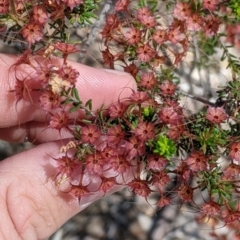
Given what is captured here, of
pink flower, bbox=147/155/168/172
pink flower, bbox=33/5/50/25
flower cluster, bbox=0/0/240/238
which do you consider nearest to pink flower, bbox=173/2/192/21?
flower cluster, bbox=0/0/240/238

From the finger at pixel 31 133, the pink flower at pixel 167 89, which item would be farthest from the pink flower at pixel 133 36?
the finger at pixel 31 133

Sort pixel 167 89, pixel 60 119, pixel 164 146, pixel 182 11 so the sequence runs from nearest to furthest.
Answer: pixel 164 146 < pixel 60 119 < pixel 167 89 < pixel 182 11

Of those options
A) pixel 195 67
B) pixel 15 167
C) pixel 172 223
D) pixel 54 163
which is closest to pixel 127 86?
pixel 54 163

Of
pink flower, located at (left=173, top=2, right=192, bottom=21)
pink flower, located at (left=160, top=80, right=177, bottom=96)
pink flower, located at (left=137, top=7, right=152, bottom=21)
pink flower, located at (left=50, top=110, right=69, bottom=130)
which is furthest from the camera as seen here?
pink flower, located at (left=173, top=2, right=192, bottom=21)

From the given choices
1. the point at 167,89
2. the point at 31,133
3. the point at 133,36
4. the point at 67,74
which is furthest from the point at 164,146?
the point at 31,133

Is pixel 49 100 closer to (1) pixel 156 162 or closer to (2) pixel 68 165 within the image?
(2) pixel 68 165

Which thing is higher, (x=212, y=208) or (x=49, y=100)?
(x=49, y=100)

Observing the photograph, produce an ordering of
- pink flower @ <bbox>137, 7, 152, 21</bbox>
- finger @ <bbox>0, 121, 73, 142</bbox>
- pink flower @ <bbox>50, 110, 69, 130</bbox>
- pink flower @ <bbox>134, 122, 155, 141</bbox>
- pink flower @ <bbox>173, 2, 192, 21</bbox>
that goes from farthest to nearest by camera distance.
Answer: finger @ <bbox>0, 121, 73, 142</bbox> < pink flower @ <bbox>173, 2, 192, 21</bbox> < pink flower @ <bbox>137, 7, 152, 21</bbox> < pink flower @ <bbox>50, 110, 69, 130</bbox> < pink flower @ <bbox>134, 122, 155, 141</bbox>

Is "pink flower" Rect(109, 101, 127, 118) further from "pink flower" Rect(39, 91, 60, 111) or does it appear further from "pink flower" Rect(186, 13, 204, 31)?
"pink flower" Rect(186, 13, 204, 31)
